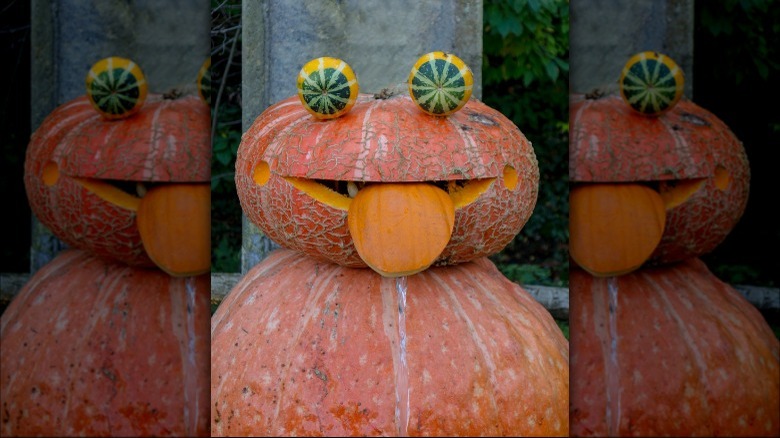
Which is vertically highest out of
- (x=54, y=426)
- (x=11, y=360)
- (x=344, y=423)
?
(x=11, y=360)

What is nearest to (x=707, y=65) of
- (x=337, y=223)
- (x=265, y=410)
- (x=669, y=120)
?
(x=669, y=120)

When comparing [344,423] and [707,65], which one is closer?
[707,65]

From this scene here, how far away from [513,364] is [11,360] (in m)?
0.88

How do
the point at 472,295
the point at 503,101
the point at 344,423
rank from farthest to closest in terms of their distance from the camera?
the point at 503,101 → the point at 472,295 → the point at 344,423

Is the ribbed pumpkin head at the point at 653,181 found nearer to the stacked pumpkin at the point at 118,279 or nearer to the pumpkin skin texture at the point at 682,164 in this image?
the pumpkin skin texture at the point at 682,164

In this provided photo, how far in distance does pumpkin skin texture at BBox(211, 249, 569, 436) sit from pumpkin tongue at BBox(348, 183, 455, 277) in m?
0.19

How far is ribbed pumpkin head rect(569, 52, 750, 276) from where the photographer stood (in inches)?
37.4

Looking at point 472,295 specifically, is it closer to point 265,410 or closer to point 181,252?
point 265,410

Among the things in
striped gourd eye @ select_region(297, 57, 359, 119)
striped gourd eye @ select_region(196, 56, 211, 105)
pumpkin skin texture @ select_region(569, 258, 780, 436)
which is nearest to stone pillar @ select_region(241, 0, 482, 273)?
striped gourd eye @ select_region(297, 57, 359, 119)

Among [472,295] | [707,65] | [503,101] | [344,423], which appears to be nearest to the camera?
[707,65]

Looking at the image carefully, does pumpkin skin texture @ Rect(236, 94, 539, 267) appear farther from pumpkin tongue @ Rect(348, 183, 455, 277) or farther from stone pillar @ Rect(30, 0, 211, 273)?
stone pillar @ Rect(30, 0, 211, 273)

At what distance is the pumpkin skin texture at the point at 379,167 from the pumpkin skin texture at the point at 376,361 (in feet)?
0.30

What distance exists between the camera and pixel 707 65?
93 centimetres

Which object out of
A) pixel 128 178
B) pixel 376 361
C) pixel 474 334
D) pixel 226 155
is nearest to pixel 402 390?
pixel 376 361
